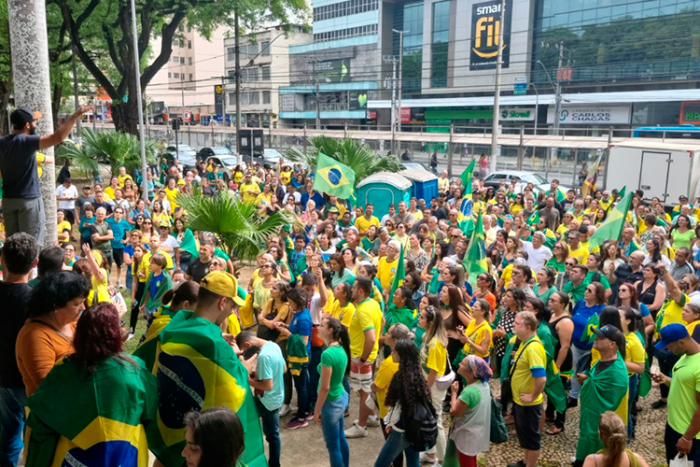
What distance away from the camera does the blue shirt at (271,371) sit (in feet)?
15.1

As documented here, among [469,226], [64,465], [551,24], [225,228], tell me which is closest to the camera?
[64,465]

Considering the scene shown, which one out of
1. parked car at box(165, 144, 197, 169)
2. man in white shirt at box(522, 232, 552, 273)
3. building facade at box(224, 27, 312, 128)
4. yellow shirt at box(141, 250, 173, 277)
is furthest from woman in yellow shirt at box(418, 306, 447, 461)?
building facade at box(224, 27, 312, 128)

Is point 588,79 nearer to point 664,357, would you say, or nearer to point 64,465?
point 664,357

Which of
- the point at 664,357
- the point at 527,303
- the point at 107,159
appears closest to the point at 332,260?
the point at 527,303

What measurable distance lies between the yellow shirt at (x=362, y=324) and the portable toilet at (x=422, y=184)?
11.6 metres

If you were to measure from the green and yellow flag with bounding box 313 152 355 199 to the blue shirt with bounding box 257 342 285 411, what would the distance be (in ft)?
28.2

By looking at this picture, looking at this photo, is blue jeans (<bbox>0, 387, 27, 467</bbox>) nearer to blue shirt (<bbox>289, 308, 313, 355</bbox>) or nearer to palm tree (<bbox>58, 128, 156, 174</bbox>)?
blue shirt (<bbox>289, 308, 313, 355</bbox>)

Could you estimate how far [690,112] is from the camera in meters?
46.5

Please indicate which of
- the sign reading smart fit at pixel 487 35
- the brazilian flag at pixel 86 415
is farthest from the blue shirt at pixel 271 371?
the sign reading smart fit at pixel 487 35

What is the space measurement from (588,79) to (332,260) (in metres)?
55.3

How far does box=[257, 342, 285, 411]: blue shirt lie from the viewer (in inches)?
182

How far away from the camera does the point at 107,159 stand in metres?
17.8

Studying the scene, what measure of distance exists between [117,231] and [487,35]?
57.7 metres

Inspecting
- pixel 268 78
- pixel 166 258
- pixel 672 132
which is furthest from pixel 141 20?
pixel 268 78
